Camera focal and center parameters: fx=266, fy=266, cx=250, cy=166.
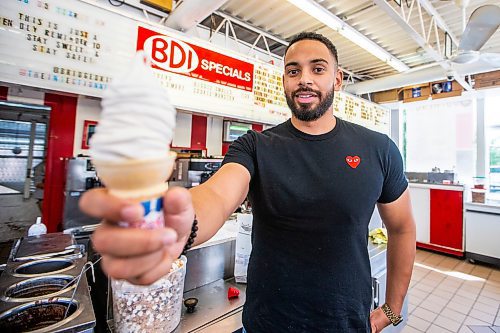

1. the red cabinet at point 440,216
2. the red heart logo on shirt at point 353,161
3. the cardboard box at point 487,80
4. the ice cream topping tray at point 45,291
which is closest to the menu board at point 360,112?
the red cabinet at point 440,216

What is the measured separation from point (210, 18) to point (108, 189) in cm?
359

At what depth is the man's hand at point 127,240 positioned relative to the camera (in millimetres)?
396

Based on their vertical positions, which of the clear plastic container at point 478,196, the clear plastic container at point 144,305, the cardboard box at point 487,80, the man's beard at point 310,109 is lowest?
the clear plastic container at point 144,305

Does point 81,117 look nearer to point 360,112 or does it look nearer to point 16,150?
point 16,150

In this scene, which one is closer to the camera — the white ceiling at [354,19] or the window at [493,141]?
the white ceiling at [354,19]

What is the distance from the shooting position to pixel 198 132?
3.73m

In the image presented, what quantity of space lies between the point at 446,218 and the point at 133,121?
5896 millimetres

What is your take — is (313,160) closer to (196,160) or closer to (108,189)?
(108,189)

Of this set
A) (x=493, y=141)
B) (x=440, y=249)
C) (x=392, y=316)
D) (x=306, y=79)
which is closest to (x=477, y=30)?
(x=306, y=79)

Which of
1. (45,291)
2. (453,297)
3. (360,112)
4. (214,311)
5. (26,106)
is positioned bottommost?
(453,297)

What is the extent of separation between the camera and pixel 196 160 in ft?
10.2

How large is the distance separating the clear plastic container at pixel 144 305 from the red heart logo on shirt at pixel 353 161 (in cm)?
90

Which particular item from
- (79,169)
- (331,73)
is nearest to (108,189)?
(331,73)

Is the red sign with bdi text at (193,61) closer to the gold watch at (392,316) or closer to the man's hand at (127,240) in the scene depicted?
the man's hand at (127,240)
